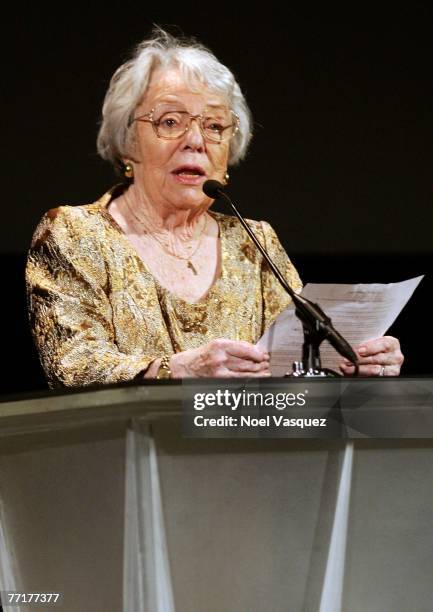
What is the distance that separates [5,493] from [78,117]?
1.37 metres

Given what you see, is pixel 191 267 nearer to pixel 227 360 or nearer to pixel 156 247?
pixel 156 247

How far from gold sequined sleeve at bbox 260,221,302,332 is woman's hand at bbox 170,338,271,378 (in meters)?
0.50

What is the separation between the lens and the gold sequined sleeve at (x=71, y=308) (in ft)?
9.30

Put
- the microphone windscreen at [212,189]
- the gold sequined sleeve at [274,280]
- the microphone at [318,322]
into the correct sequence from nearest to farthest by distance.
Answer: the microphone at [318,322] < the microphone windscreen at [212,189] < the gold sequined sleeve at [274,280]

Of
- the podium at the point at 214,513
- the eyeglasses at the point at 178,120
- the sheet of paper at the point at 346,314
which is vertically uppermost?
the eyeglasses at the point at 178,120

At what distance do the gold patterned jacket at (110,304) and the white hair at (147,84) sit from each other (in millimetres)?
143

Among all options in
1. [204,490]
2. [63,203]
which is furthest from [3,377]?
[204,490]

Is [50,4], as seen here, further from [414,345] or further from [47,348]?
[414,345]

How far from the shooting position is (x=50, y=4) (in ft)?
11.2

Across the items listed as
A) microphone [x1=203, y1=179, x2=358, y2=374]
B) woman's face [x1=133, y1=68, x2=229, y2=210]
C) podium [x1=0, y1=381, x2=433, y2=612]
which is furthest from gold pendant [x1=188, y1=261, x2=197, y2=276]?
podium [x1=0, y1=381, x2=433, y2=612]

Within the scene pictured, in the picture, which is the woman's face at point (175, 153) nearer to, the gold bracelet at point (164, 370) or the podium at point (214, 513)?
the gold bracelet at point (164, 370)

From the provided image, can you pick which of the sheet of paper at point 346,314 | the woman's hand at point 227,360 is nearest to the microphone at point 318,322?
the sheet of paper at point 346,314

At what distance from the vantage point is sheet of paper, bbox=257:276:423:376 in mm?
2545

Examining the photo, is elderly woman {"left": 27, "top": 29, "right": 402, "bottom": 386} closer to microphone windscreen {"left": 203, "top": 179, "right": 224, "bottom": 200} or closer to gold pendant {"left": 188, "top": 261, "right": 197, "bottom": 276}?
gold pendant {"left": 188, "top": 261, "right": 197, "bottom": 276}
